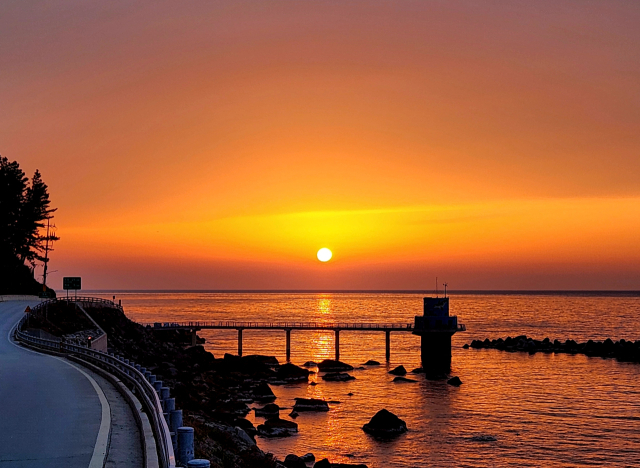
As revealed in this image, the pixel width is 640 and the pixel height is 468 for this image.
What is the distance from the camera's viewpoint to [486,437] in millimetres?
46531

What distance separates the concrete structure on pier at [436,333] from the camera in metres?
90.8

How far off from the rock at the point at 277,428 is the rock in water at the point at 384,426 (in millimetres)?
5126

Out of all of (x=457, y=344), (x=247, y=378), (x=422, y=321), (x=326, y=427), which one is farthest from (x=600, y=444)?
(x=457, y=344)

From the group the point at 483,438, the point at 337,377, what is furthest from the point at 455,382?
the point at 483,438

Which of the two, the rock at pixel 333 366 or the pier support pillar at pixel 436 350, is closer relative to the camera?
the rock at pixel 333 366

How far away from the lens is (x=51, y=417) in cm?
1727

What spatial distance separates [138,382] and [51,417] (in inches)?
97.4

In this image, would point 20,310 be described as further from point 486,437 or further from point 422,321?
point 422,321

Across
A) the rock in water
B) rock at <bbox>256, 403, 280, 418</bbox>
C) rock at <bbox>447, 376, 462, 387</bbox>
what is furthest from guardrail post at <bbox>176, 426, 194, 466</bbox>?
rock at <bbox>447, 376, 462, 387</bbox>

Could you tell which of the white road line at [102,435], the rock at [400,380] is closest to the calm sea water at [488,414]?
the rock at [400,380]

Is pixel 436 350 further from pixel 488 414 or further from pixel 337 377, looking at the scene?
pixel 488 414

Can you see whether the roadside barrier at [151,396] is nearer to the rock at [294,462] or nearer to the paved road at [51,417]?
the paved road at [51,417]

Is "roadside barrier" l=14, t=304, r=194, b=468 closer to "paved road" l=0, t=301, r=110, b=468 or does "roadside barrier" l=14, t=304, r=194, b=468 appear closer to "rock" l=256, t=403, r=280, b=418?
"paved road" l=0, t=301, r=110, b=468

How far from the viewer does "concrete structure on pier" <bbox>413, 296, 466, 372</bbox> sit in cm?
9075
